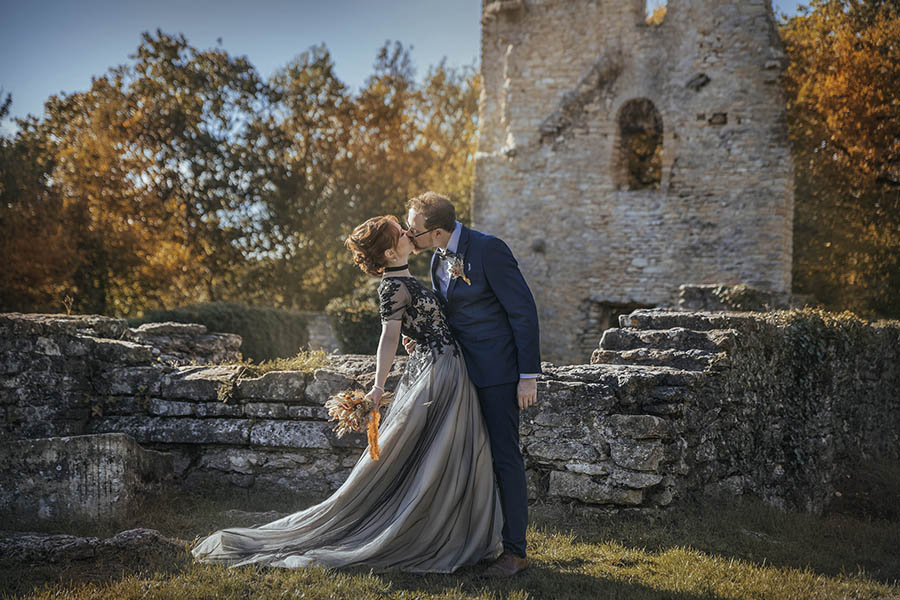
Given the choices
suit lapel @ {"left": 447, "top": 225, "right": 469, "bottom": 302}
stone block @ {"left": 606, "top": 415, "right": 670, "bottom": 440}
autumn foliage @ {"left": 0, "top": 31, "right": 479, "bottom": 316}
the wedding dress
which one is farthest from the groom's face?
autumn foliage @ {"left": 0, "top": 31, "right": 479, "bottom": 316}

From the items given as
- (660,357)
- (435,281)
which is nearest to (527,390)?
(435,281)

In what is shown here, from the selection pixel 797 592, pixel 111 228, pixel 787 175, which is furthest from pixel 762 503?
pixel 111 228

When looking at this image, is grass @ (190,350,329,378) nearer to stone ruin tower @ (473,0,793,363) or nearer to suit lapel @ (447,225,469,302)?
suit lapel @ (447,225,469,302)

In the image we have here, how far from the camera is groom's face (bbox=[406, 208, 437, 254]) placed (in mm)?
4184

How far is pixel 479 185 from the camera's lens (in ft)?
54.7

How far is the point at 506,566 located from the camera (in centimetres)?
390

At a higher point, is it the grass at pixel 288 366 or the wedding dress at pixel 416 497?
the grass at pixel 288 366

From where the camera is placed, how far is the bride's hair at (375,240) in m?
4.18

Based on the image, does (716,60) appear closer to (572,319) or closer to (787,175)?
(787,175)

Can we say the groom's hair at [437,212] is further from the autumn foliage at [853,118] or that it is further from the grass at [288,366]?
the autumn foliage at [853,118]

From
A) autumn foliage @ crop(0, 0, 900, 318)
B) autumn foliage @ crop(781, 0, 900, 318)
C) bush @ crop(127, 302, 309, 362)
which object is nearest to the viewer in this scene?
bush @ crop(127, 302, 309, 362)

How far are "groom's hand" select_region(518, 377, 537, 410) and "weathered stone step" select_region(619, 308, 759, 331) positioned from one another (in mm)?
2450

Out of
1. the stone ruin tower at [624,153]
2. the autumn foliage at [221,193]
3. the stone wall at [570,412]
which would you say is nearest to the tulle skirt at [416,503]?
the stone wall at [570,412]

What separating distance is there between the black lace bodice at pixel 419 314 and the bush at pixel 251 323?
7973 mm
